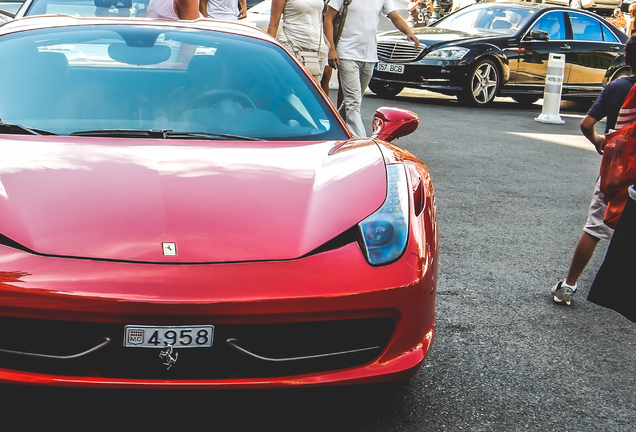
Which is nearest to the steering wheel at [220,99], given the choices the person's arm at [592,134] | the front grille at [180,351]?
the front grille at [180,351]

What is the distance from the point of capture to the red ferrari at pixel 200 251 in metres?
2.44

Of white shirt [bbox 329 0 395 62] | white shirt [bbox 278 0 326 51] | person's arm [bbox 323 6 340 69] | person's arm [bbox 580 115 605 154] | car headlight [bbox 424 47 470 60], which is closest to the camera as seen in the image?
person's arm [bbox 580 115 605 154]

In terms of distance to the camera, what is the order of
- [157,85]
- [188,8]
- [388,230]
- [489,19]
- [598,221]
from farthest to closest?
[489,19] < [188,8] < [598,221] < [157,85] < [388,230]

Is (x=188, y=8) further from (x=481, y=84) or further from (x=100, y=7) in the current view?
(x=481, y=84)

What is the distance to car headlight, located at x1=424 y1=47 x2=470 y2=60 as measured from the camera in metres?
12.5

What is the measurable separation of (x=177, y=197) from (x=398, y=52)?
33.9ft

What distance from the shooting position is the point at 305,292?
250 cm

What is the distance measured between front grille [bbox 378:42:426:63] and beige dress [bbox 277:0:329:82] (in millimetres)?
4899

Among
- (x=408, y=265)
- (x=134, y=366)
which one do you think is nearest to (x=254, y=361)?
(x=134, y=366)

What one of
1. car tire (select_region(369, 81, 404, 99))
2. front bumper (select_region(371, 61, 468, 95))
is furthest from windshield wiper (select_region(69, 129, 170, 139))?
car tire (select_region(369, 81, 404, 99))

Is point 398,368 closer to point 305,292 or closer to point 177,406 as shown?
point 305,292

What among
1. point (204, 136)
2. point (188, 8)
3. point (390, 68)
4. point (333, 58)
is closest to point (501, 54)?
point (390, 68)

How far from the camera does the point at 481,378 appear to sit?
3318mm

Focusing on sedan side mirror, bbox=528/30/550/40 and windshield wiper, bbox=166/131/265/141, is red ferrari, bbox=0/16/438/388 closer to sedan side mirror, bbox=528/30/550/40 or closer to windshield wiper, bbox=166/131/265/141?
windshield wiper, bbox=166/131/265/141
